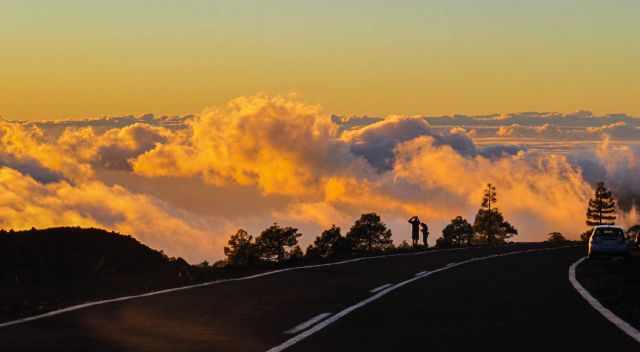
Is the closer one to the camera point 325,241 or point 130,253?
point 130,253

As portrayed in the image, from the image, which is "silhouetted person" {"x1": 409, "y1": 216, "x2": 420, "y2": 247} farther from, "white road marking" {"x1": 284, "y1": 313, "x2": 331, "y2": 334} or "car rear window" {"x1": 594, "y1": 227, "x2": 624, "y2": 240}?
"white road marking" {"x1": 284, "y1": 313, "x2": 331, "y2": 334}

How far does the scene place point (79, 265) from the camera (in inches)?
1152

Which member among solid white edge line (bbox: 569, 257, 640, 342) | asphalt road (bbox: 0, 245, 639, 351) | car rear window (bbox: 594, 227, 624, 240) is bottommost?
solid white edge line (bbox: 569, 257, 640, 342)

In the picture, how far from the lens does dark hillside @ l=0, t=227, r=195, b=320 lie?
2247cm

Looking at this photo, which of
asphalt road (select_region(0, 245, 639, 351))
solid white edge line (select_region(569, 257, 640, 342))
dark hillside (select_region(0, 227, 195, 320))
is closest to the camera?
asphalt road (select_region(0, 245, 639, 351))

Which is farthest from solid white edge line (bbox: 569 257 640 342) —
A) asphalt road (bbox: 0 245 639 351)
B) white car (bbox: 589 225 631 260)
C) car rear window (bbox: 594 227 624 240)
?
car rear window (bbox: 594 227 624 240)

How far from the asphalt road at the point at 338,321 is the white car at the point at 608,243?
19.0m

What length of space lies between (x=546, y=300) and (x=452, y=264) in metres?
15.4

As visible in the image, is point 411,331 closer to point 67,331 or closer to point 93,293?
point 67,331

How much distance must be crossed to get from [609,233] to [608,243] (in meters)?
1.29

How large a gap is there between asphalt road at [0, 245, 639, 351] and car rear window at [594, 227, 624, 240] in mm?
20128

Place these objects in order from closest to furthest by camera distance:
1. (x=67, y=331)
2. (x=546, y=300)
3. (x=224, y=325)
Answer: (x=67, y=331) → (x=224, y=325) → (x=546, y=300)

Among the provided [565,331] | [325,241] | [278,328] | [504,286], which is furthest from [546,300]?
[325,241]

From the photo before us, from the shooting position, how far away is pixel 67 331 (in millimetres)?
13961
